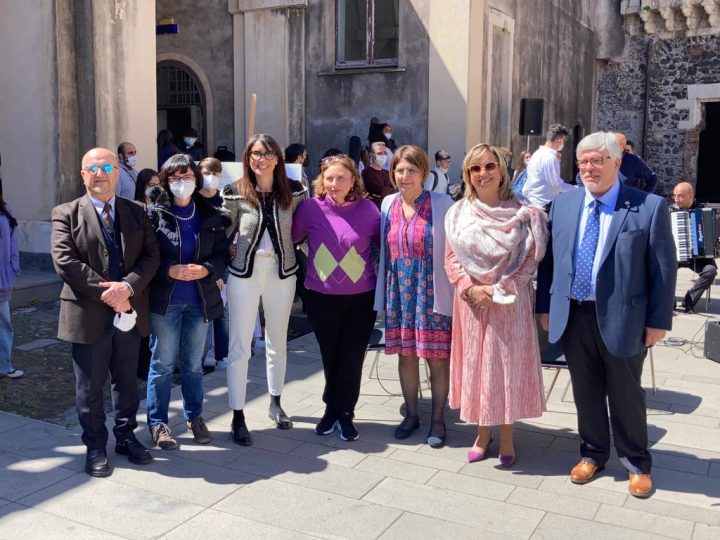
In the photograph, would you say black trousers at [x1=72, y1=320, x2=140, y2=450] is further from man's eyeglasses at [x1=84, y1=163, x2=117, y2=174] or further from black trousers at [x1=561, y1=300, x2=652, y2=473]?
black trousers at [x1=561, y1=300, x2=652, y2=473]

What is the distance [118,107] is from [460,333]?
21.9 feet

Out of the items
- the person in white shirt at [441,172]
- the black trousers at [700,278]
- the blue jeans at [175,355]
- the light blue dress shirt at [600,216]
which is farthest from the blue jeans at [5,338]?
the black trousers at [700,278]

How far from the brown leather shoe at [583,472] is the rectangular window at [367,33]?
10486 mm

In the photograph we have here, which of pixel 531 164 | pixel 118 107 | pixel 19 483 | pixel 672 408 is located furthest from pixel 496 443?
pixel 118 107

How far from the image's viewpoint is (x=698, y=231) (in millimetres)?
9367

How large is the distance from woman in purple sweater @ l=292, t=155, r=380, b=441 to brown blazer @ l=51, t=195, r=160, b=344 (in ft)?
3.29

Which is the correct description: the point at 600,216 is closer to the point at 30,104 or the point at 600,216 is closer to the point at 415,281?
the point at 415,281

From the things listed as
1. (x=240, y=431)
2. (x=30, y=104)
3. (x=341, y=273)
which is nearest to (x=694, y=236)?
(x=341, y=273)

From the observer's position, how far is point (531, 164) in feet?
28.0

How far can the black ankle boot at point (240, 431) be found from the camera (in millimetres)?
4824

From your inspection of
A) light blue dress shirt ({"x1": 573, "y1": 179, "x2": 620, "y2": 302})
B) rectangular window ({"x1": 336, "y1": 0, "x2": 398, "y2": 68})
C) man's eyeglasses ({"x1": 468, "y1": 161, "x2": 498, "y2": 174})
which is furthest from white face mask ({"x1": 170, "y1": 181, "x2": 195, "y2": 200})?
rectangular window ({"x1": 336, "y1": 0, "x2": 398, "y2": 68})

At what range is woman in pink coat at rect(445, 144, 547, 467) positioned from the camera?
14.2 feet

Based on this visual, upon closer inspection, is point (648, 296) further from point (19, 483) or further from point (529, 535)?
point (19, 483)

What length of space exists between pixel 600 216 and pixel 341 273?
60.7 inches
